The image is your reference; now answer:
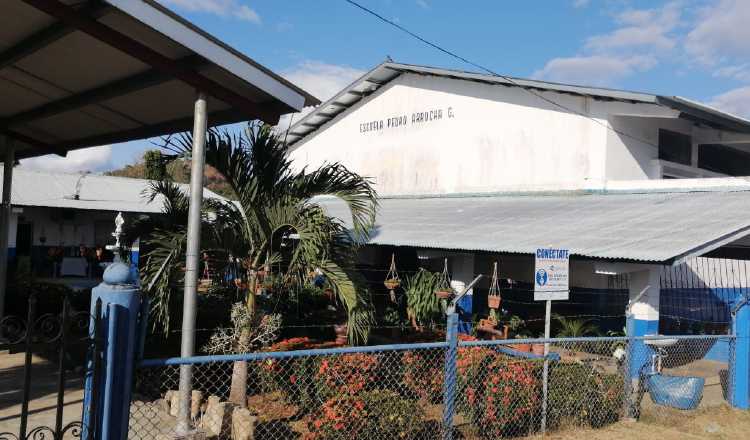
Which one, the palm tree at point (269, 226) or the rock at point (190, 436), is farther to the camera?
the palm tree at point (269, 226)

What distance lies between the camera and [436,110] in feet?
70.8

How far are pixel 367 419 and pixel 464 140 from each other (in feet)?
49.9

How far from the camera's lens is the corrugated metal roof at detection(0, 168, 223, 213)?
21453mm

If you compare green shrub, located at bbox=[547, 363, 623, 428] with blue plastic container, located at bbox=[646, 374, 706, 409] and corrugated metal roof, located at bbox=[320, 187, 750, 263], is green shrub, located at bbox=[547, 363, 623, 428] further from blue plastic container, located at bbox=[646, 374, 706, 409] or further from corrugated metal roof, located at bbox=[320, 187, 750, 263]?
corrugated metal roof, located at bbox=[320, 187, 750, 263]

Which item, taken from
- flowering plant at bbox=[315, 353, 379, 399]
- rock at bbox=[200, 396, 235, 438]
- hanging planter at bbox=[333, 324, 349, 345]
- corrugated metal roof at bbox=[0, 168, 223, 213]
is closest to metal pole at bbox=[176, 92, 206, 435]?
rock at bbox=[200, 396, 235, 438]

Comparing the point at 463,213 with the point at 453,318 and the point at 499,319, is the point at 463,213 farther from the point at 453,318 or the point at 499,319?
the point at 453,318

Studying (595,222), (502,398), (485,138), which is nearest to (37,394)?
(502,398)

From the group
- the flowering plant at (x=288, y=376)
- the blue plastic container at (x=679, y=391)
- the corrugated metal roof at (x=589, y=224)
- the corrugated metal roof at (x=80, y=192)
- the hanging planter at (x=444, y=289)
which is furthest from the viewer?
the corrugated metal roof at (x=80, y=192)

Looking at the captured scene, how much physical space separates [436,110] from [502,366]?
49.5 ft

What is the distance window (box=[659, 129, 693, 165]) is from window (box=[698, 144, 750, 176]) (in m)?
1.69

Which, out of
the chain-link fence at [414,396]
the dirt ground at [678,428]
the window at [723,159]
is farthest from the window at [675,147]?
the chain-link fence at [414,396]

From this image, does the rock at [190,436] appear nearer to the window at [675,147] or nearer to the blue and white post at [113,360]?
the blue and white post at [113,360]

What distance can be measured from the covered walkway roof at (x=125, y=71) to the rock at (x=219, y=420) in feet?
9.51

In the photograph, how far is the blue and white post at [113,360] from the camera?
12.6 feet
